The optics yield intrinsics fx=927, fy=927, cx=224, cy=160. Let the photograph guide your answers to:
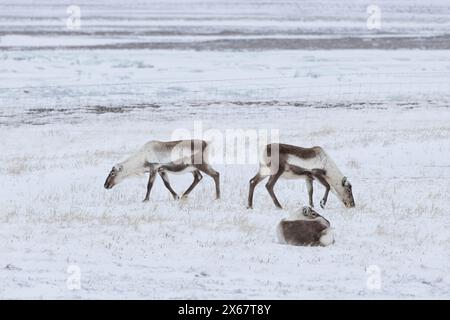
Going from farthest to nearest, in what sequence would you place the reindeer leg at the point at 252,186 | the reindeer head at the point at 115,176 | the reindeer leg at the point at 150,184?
the reindeer head at the point at 115,176
the reindeer leg at the point at 150,184
the reindeer leg at the point at 252,186

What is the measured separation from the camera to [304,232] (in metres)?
10.7

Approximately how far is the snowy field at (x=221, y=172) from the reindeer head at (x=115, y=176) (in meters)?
0.23

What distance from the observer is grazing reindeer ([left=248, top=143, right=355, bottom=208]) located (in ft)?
42.1

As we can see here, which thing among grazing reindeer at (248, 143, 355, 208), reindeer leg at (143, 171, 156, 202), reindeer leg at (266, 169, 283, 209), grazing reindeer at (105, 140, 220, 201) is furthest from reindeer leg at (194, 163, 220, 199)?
reindeer leg at (266, 169, 283, 209)

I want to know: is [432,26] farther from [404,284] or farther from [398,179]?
[404,284]

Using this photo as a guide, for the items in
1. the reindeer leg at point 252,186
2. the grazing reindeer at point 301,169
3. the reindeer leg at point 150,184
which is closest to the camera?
the grazing reindeer at point 301,169

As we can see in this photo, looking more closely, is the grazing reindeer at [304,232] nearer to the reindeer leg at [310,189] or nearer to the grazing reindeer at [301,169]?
the grazing reindeer at [301,169]

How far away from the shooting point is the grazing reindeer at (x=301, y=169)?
42.1 ft

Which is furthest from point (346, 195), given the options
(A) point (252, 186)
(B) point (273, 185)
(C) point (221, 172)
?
(C) point (221, 172)

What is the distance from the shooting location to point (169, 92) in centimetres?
3259

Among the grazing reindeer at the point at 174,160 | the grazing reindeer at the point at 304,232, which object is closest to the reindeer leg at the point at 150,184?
the grazing reindeer at the point at 174,160

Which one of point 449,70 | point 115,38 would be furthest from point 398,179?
point 115,38

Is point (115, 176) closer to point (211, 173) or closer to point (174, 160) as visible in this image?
point (174, 160)
